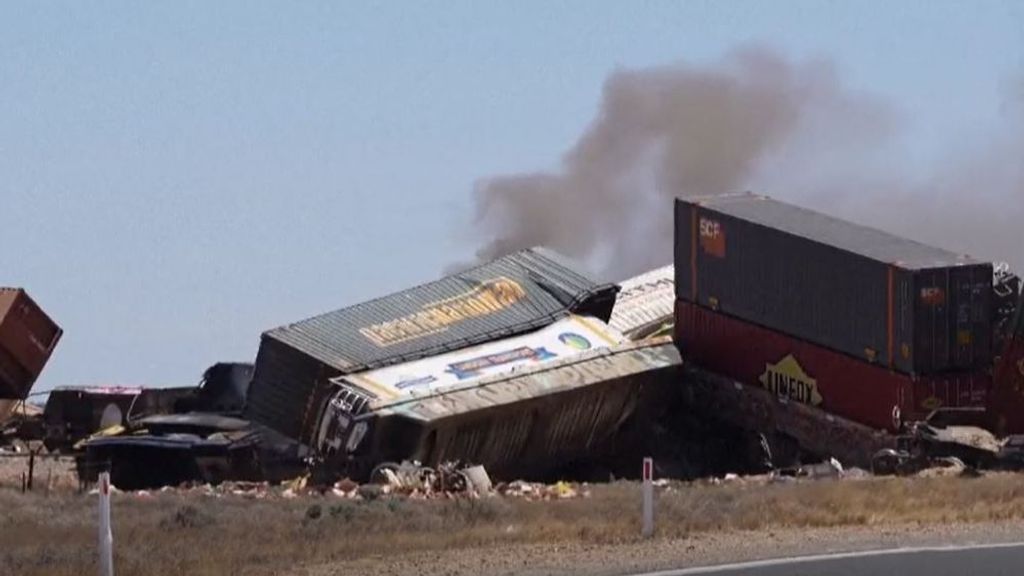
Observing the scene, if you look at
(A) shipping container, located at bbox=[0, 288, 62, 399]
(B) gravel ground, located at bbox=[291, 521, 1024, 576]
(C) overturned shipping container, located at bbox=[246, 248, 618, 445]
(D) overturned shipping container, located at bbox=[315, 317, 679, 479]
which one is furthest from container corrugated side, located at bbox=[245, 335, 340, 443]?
(B) gravel ground, located at bbox=[291, 521, 1024, 576]

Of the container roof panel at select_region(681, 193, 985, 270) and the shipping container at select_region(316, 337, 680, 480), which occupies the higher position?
the container roof panel at select_region(681, 193, 985, 270)

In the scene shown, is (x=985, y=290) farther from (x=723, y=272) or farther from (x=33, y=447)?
(x=33, y=447)

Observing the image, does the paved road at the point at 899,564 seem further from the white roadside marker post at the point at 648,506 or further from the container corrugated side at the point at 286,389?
the container corrugated side at the point at 286,389

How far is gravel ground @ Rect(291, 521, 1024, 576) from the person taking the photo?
16641 mm

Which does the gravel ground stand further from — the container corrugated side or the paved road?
the container corrugated side

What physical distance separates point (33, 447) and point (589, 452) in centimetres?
1112

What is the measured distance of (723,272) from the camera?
37594 mm

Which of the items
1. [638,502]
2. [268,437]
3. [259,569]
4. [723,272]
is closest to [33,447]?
[268,437]

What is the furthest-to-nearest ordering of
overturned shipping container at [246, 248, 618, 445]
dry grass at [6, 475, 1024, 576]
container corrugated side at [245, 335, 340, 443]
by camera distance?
overturned shipping container at [246, 248, 618, 445], container corrugated side at [245, 335, 340, 443], dry grass at [6, 475, 1024, 576]

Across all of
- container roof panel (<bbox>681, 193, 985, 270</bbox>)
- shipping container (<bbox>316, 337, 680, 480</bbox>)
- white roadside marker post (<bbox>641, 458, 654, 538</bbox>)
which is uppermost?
container roof panel (<bbox>681, 193, 985, 270</bbox>)

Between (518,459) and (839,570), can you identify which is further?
(518,459)

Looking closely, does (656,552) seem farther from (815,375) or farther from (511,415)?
(815,375)

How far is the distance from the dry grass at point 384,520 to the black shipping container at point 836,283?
27.6ft

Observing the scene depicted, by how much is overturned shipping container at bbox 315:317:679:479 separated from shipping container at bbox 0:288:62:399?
9.58 metres
